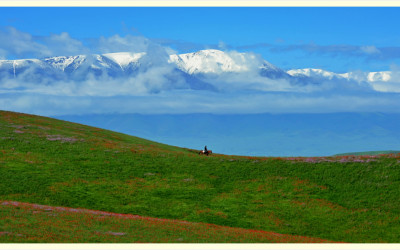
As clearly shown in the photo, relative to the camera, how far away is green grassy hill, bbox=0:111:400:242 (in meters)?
48.7

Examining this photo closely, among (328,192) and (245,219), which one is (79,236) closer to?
(245,219)

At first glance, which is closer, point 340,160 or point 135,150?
point 340,160

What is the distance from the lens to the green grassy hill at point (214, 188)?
48.7 m

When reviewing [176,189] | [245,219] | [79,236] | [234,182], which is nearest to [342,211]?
[245,219]

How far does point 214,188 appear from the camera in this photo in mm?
61062

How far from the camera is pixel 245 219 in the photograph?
164ft

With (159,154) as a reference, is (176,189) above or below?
below

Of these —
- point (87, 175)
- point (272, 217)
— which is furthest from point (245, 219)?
point (87, 175)

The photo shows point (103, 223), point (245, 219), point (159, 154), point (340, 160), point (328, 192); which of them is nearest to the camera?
point (103, 223)

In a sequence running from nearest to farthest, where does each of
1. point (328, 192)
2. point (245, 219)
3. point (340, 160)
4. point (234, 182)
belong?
point (245, 219), point (328, 192), point (234, 182), point (340, 160)

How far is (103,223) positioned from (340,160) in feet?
142

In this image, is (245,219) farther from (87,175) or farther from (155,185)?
(87,175)

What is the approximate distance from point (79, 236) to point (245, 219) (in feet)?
71.4

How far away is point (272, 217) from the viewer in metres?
50.8
